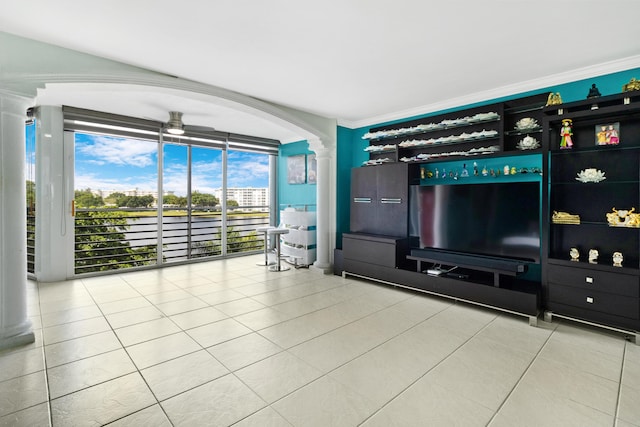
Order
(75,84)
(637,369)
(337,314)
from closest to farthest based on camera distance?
(637,369) → (75,84) → (337,314)

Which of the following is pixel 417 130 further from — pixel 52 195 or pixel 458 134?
pixel 52 195

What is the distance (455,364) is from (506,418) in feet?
1.84

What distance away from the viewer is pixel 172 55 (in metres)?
2.92

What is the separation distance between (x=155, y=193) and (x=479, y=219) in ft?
16.8

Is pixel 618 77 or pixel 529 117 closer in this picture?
pixel 618 77

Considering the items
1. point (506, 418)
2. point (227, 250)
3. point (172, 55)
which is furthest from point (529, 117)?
point (227, 250)

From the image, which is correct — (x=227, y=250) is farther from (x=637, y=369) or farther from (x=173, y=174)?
(x=637, y=369)

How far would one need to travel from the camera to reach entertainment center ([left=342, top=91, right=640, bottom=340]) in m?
2.87

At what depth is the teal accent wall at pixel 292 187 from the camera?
21.0 feet

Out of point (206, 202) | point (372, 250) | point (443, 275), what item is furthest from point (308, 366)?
point (206, 202)

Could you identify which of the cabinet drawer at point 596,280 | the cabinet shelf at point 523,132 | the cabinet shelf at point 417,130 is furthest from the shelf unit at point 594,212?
the cabinet shelf at point 417,130

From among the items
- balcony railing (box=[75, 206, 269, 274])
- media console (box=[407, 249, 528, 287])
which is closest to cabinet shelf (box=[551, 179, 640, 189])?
media console (box=[407, 249, 528, 287])

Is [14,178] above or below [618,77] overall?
below

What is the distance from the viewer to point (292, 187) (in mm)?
6789
